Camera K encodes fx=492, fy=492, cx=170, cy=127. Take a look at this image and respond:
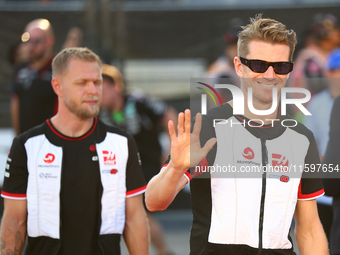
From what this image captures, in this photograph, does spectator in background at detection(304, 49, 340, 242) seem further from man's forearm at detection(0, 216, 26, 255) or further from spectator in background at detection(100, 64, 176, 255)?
man's forearm at detection(0, 216, 26, 255)

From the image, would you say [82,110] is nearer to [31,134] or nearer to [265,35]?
[31,134]

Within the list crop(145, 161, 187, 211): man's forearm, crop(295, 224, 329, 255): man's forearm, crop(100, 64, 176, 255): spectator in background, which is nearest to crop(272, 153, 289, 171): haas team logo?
crop(295, 224, 329, 255): man's forearm

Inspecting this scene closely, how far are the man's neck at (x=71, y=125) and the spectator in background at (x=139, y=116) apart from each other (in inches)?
100

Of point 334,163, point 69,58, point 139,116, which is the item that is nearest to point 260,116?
point 334,163

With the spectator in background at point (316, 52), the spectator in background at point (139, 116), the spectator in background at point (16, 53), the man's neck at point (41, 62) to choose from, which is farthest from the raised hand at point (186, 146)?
the spectator in background at point (16, 53)

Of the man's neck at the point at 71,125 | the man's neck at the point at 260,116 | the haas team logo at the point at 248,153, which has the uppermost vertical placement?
the man's neck at the point at 260,116

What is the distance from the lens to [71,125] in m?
3.43

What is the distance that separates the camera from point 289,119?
2.76 metres

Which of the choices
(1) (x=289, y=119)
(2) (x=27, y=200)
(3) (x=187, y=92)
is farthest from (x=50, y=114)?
(1) (x=289, y=119)

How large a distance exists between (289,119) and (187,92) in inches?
206

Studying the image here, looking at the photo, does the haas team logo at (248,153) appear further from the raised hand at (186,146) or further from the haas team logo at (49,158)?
the haas team logo at (49,158)

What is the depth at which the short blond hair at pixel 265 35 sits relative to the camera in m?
2.55

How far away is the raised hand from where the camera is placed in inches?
90.0

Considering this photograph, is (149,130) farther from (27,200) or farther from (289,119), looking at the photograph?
(289,119)
